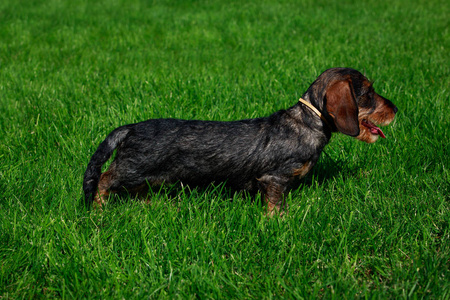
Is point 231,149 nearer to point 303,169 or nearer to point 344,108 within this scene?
point 303,169

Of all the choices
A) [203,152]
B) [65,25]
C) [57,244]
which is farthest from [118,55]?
[57,244]

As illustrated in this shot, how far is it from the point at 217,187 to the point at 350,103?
4.16ft

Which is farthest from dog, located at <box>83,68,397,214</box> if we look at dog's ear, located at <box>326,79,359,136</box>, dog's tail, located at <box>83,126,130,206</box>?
dog's ear, located at <box>326,79,359,136</box>

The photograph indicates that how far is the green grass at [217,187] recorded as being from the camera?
273cm

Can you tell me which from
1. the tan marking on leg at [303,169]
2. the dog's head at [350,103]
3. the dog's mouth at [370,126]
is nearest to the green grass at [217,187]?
the tan marking on leg at [303,169]

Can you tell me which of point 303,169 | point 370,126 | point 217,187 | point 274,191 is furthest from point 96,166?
point 370,126

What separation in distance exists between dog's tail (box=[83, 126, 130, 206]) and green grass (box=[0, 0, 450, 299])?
0.15 m

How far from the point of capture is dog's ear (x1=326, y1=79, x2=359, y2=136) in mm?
3383

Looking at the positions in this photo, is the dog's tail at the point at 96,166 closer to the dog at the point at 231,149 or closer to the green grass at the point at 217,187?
Result: the dog at the point at 231,149

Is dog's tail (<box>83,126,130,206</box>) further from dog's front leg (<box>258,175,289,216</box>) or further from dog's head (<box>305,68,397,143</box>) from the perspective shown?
dog's head (<box>305,68,397,143</box>)

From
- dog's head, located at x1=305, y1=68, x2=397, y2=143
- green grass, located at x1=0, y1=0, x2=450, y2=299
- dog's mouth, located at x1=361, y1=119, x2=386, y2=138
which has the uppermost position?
dog's head, located at x1=305, y1=68, x2=397, y2=143

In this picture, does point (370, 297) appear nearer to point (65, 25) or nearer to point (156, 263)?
point (156, 263)

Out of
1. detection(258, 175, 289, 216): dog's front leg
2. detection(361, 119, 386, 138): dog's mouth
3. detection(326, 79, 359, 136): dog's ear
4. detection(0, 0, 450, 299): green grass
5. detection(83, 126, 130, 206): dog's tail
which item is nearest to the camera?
detection(0, 0, 450, 299): green grass

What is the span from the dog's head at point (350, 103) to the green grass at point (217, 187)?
559mm
